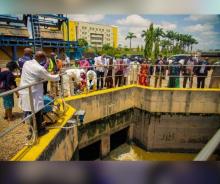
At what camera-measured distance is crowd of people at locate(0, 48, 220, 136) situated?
2955mm

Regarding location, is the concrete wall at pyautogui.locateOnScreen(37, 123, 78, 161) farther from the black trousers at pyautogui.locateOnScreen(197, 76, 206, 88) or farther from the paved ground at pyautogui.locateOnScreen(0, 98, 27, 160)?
the black trousers at pyautogui.locateOnScreen(197, 76, 206, 88)

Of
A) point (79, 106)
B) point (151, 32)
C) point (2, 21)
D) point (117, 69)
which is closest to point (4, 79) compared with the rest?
point (79, 106)

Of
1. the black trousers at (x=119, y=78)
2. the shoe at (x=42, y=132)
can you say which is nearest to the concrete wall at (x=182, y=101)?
the black trousers at (x=119, y=78)

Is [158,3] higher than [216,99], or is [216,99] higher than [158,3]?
[158,3]

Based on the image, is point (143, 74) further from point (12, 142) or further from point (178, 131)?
point (12, 142)

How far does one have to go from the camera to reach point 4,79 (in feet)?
13.2

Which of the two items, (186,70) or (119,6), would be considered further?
(186,70)

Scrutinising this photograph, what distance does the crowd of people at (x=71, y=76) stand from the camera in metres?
2.96

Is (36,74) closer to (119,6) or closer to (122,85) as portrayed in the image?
(119,6)

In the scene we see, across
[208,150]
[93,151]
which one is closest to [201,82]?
[93,151]

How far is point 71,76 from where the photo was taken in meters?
6.19

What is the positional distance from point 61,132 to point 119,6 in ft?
10.5

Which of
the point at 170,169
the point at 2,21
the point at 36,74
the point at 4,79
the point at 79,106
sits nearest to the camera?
the point at 170,169

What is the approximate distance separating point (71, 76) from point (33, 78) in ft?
10.8
